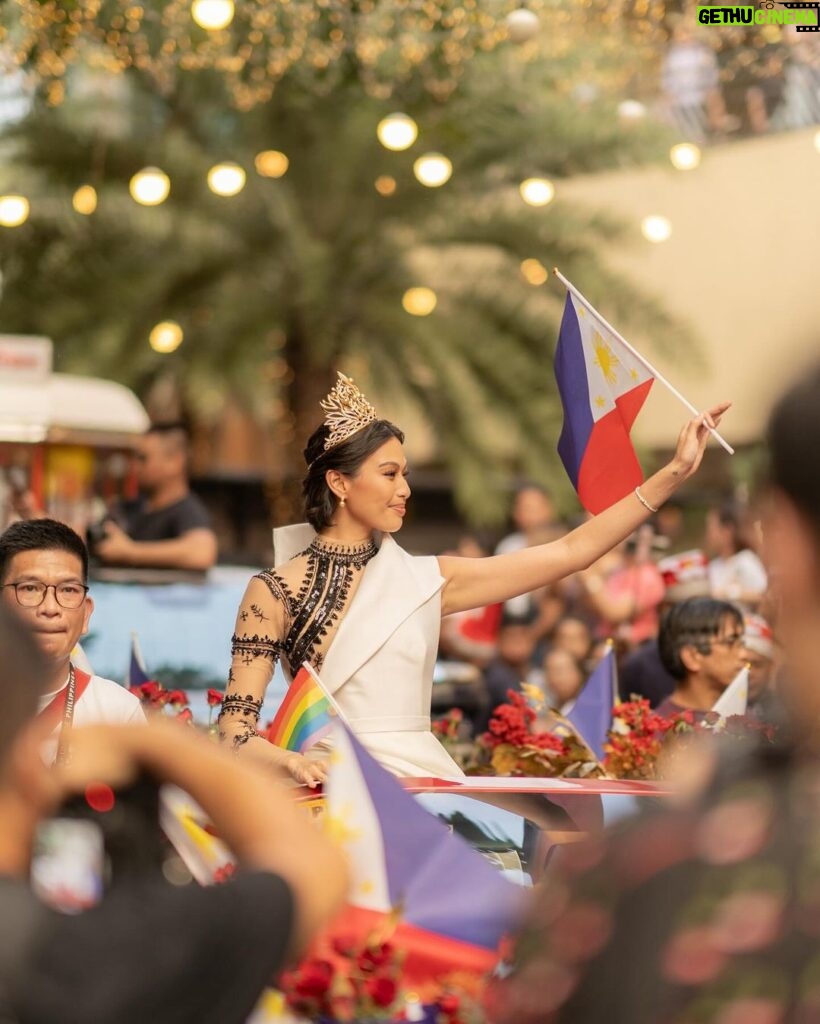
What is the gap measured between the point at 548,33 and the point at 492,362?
11.1ft

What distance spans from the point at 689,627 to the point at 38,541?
3.05 metres

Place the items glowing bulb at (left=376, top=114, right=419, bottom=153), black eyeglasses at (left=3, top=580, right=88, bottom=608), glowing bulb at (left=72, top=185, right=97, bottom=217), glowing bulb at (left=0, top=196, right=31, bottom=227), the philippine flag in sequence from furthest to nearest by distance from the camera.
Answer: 1. glowing bulb at (left=72, top=185, right=97, bottom=217)
2. glowing bulb at (left=0, top=196, right=31, bottom=227)
3. glowing bulb at (left=376, top=114, right=419, bottom=153)
4. the philippine flag
5. black eyeglasses at (left=3, top=580, right=88, bottom=608)

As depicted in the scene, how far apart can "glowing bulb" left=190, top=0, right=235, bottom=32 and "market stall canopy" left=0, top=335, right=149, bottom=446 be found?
3577mm

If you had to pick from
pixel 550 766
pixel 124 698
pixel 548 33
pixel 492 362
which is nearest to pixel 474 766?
pixel 550 766

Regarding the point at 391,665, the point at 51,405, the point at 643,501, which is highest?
the point at 51,405

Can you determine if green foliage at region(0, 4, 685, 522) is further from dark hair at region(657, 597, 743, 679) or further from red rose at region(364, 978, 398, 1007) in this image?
red rose at region(364, 978, 398, 1007)

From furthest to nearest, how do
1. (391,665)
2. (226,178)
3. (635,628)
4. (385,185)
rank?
1. (385,185)
2. (226,178)
3. (635,628)
4. (391,665)

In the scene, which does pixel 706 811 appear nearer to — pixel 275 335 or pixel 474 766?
pixel 474 766

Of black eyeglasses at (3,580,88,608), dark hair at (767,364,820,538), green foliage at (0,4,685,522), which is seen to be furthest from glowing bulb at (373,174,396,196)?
dark hair at (767,364,820,538)

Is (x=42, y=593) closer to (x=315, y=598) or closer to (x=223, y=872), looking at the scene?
(x=315, y=598)

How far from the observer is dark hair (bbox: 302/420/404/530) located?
5.12m

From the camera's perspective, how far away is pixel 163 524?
920 centimetres

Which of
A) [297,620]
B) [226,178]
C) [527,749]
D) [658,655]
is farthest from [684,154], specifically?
[297,620]

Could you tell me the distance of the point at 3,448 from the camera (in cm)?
1220
